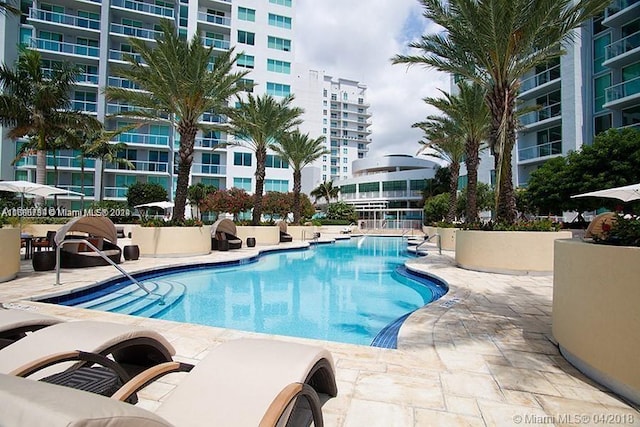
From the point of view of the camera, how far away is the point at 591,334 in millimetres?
3441

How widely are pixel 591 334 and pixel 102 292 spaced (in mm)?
9393

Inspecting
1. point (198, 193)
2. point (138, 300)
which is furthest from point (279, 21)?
point (138, 300)

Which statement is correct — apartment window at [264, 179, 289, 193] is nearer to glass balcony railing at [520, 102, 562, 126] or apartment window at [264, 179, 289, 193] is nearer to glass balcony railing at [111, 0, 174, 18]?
glass balcony railing at [111, 0, 174, 18]

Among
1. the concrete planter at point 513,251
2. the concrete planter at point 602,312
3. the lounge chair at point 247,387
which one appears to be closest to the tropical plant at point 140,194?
the concrete planter at point 513,251

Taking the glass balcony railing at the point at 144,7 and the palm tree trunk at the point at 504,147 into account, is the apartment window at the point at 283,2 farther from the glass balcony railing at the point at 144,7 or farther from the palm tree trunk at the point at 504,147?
the palm tree trunk at the point at 504,147

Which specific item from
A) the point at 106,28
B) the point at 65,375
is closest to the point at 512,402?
the point at 65,375

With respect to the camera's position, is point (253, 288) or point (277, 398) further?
point (253, 288)

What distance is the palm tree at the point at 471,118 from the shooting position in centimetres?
1650

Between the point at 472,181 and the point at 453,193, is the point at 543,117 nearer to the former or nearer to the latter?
the point at 453,193

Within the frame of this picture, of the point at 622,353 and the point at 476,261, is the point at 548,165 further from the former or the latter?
the point at 622,353

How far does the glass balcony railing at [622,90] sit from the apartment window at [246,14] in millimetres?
33126

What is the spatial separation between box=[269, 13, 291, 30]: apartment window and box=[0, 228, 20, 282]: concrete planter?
37.0 m

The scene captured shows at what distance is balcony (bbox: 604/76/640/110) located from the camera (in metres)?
21.6

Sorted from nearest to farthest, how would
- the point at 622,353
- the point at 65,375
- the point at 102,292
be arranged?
the point at 65,375 < the point at 622,353 < the point at 102,292
